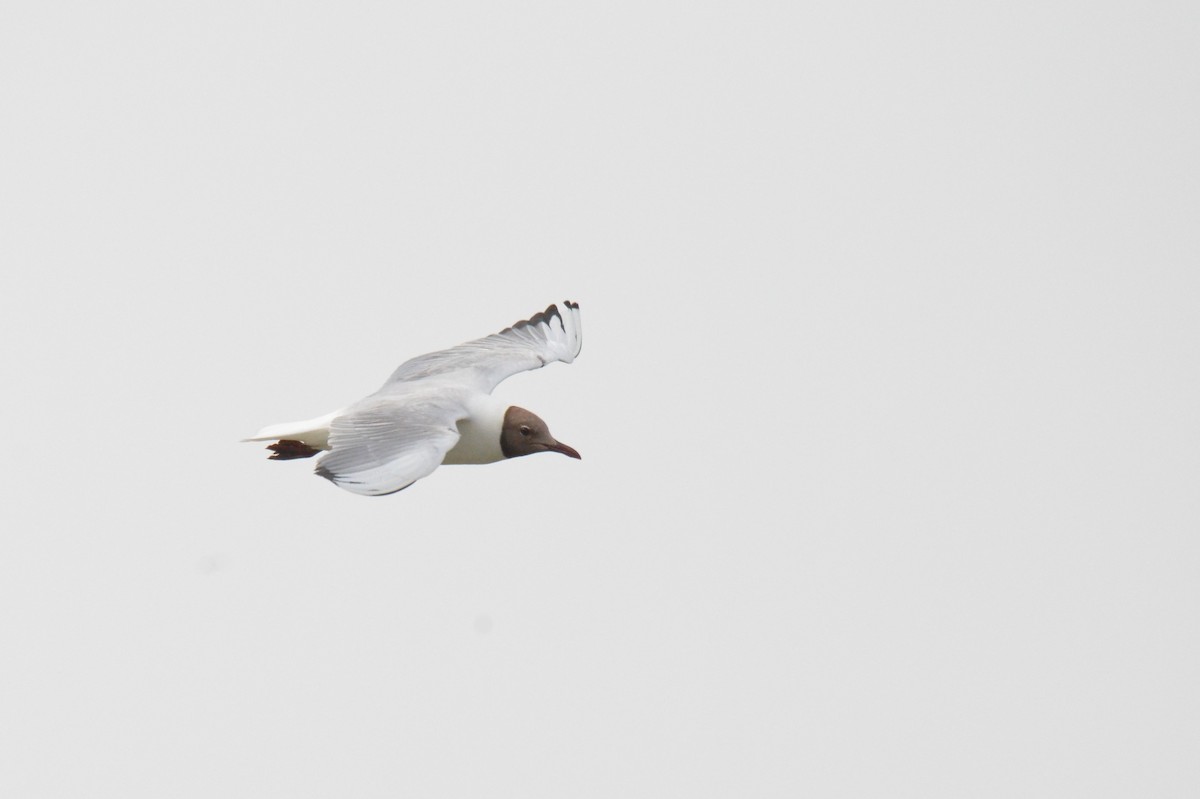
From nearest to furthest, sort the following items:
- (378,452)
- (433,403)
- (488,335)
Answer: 1. (378,452)
2. (433,403)
3. (488,335)

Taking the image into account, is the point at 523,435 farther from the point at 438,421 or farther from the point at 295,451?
the point at 295,451

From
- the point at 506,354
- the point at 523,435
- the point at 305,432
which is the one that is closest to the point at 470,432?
the point at 523,435

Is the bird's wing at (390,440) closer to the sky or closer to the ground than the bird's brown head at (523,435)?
closer to the sky

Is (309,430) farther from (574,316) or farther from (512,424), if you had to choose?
(574,316)

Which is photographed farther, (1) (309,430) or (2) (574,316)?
(2) (574,316)

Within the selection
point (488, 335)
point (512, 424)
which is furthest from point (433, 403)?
point (488, 335)

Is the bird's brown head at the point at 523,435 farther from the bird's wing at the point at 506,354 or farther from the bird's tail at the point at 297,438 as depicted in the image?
the bird's tail at the point at 297,438

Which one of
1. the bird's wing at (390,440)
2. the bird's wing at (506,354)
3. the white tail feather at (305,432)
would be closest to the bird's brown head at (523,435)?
the bird's wing at (390,440)

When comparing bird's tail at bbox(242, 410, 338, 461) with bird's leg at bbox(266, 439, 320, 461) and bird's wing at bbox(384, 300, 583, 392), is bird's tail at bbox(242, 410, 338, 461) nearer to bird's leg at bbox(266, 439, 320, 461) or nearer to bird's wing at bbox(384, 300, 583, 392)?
bird's leg at bbox(266, 439, 320, 461)

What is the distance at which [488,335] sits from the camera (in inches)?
501

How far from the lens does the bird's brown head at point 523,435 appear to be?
10938mm

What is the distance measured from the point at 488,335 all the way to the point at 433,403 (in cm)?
225

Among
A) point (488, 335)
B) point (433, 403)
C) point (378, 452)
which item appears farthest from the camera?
point (488, 335)

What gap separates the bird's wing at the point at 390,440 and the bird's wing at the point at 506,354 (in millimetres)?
780
